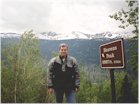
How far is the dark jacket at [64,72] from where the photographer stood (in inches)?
219

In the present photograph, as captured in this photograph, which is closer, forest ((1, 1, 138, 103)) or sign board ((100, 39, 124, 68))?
sign board ((100, 39, 124, 68))

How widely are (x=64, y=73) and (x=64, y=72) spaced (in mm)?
16

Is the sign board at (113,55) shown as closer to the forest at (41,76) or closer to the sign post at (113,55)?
the sign post at (113,55)

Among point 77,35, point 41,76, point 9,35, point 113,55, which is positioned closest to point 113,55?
point 113,55

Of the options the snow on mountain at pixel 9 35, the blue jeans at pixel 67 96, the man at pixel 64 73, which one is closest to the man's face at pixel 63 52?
the man at pixel 64 73

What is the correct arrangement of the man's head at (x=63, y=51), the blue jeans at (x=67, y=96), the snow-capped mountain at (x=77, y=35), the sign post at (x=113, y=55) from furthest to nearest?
1. the snow-capped mountain at (x=77, y=35)
2. the man's head at (x=63, y=51)
3. the blue jeans at (x=67, y=96)
4. the sign post at (x=113, y=55)

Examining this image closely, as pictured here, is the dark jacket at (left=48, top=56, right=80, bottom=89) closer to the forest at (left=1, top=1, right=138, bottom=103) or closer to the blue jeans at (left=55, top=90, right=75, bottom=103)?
the blue jeans at (left=55, top=90, right=75, bottom=103)

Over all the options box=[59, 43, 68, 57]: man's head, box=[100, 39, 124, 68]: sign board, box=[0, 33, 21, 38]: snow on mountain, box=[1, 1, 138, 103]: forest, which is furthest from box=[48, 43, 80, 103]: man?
box=[0, 33, 21, 38]: snow on mountain

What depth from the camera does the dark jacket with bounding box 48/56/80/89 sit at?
5.57m

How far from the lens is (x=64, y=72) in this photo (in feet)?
18.4

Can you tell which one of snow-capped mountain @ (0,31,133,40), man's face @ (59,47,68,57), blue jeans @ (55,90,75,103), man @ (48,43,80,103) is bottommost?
blue jeans @ (55,90,75,103)

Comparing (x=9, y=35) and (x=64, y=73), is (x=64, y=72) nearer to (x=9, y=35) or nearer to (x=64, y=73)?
(x=64, y=73)

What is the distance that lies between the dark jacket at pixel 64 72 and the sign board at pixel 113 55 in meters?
0.52

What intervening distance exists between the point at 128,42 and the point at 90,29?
0.71 metres
